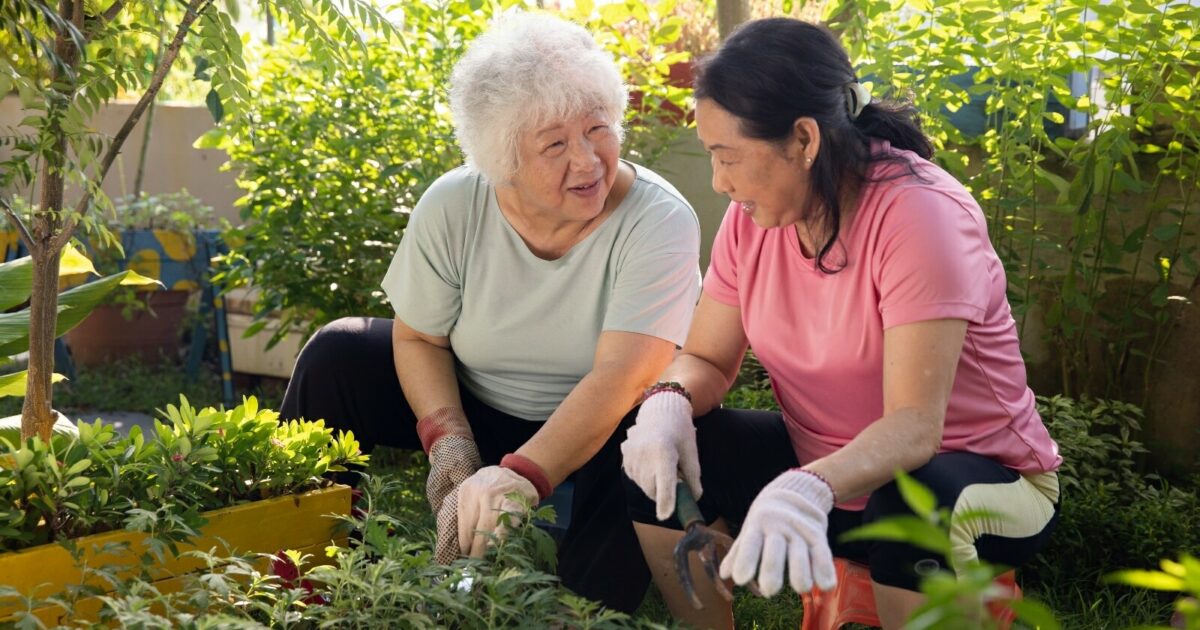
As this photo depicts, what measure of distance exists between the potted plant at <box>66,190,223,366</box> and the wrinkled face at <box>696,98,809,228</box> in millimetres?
3434

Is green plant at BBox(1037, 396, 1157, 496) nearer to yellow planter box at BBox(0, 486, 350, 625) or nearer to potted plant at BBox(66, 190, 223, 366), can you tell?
yellow planter box at BBox(0, 486, 350, 625)

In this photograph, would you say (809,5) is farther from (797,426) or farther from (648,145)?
(797,426)

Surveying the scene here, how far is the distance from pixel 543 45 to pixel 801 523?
3.53 feet

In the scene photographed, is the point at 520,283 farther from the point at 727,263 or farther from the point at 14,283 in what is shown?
the point at 14,283

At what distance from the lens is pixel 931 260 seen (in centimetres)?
165

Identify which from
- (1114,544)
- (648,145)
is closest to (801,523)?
(1114,544)

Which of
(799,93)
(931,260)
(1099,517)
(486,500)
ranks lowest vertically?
(1099,517)

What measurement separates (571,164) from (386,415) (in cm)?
64

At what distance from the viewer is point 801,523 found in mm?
1409

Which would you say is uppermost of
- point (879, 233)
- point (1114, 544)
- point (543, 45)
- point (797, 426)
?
point (543, 45)

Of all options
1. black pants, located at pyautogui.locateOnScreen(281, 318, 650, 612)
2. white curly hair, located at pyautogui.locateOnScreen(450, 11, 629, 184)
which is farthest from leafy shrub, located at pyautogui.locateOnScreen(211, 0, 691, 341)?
white curly hair, located at pyautogui.locateOnScreen(450, 11, 629, 184)

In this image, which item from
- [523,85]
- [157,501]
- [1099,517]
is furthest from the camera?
[1099,517]

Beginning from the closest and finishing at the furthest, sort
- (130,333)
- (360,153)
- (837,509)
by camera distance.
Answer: (837,509), (360,153), (130,333)

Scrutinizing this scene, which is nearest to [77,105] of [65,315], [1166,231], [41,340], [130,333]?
[41,340]
